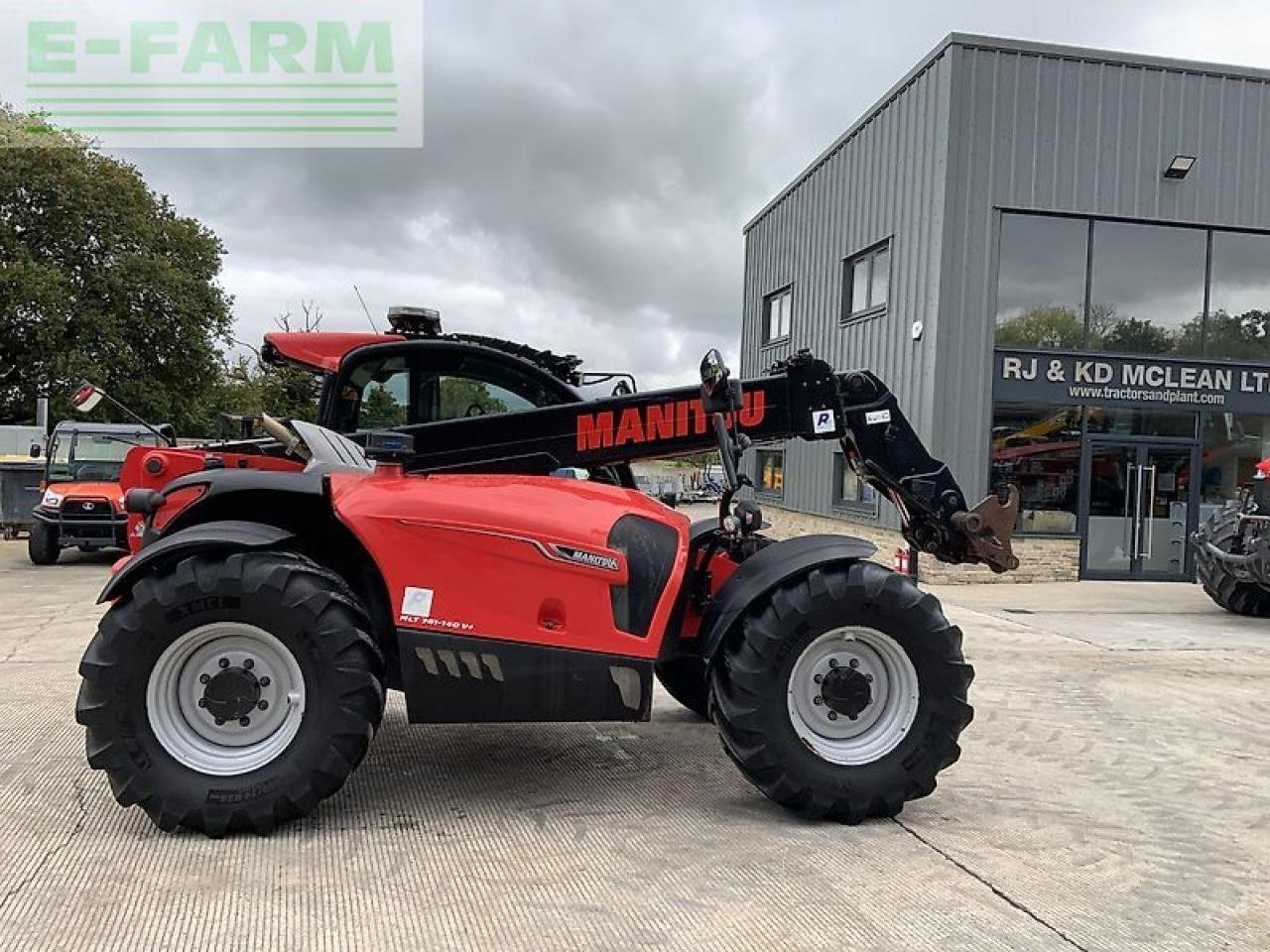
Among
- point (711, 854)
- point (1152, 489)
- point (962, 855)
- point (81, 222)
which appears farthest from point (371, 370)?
point (81, 222)

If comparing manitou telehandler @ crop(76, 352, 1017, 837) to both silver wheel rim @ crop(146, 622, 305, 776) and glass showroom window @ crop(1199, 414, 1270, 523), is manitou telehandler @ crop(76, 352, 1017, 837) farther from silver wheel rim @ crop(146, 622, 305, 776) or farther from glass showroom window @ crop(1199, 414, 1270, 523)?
glass showroom window @ crop(1199, 414, 1270, 523)

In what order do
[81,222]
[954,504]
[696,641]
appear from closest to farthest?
[696,641] < [954,504] < [81,222]

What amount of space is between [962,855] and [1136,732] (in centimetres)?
262

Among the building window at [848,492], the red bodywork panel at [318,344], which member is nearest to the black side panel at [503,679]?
the red bodywork panel at [318,344]

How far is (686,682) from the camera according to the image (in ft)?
18.3

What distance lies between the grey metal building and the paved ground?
8.74m

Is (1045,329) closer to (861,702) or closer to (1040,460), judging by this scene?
(1040,460)

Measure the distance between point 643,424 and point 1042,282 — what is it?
1146cm

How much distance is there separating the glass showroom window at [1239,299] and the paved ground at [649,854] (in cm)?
1082

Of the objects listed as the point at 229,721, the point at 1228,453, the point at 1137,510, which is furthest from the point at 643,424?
the point at 1228,453

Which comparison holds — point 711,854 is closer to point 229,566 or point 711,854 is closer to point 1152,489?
point 229,566

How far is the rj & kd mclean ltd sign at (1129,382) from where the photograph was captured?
14031 mm

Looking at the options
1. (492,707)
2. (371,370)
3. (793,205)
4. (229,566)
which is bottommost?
(492,707)

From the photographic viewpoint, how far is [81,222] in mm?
28188
